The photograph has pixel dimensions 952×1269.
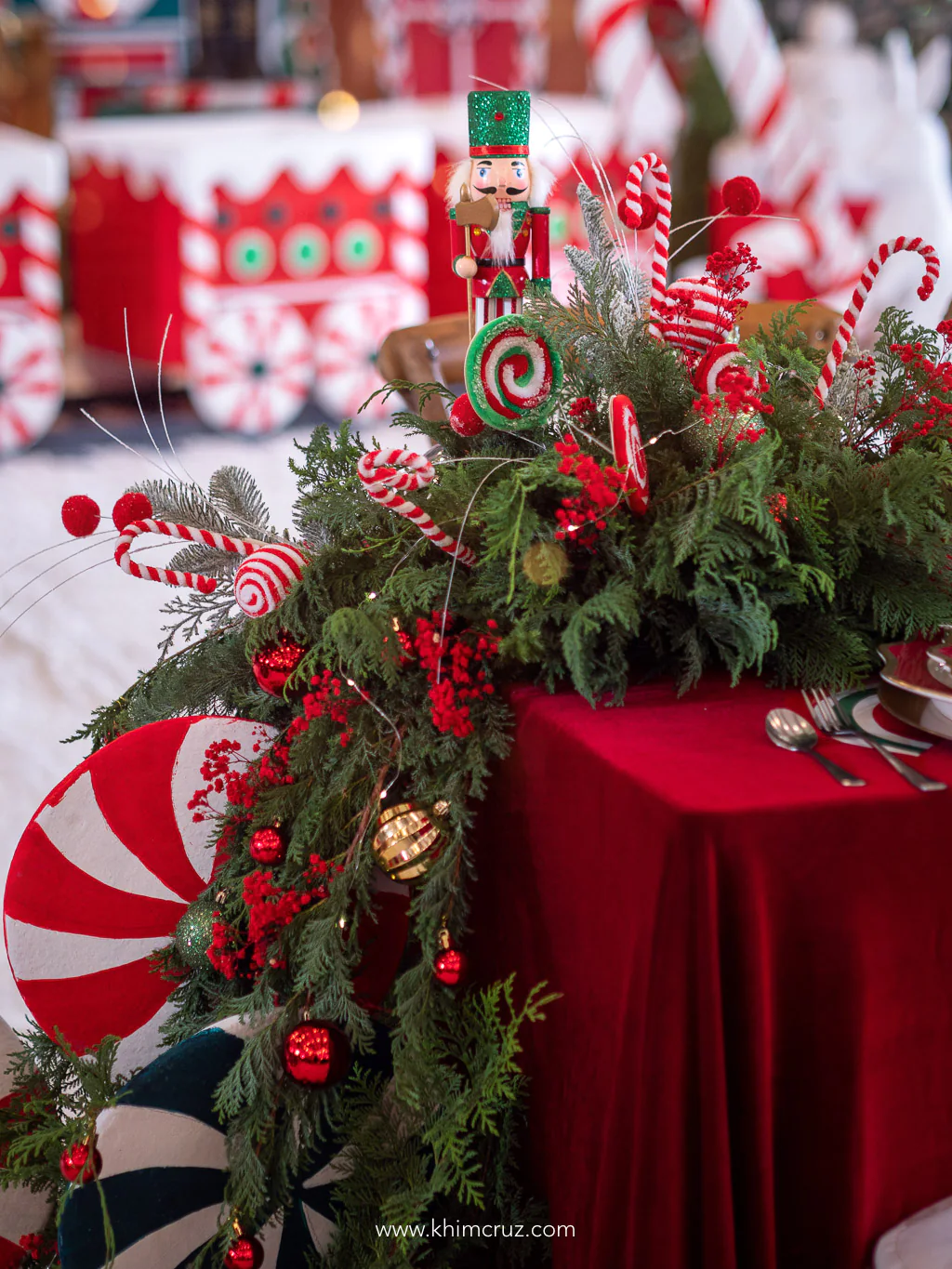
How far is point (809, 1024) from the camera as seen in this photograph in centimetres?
91

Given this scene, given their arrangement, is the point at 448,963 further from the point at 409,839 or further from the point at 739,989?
the point at 739,989

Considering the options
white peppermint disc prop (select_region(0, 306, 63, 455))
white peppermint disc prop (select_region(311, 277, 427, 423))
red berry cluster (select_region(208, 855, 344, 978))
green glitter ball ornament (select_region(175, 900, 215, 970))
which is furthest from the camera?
white peppermint disc prop (select_region(311, 277, 427, 423))

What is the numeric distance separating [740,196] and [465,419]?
33cm

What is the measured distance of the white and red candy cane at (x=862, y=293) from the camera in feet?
3.82

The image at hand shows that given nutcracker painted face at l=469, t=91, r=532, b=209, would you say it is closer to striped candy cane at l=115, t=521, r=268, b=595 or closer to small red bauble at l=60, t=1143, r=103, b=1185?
striped candy cane at l=115, t=521, r=268, b=595

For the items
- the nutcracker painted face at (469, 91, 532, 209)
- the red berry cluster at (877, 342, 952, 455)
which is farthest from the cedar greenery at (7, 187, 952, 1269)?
the nutcracker painted face at (469, 91, 532, 209)

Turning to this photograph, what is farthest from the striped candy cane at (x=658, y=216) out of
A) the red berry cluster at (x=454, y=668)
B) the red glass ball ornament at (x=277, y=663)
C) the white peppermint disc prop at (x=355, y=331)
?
the white peppermint disc prop at (x=355, y=331)

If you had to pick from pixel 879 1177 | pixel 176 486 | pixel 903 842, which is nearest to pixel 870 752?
pixel 903 842

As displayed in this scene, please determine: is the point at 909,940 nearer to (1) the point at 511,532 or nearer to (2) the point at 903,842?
(2) the point at 903,842

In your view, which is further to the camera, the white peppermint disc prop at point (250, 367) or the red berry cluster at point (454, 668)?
the white peppermint disc prop at point (250, 367)

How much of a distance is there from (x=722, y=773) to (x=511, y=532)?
26 centimetres

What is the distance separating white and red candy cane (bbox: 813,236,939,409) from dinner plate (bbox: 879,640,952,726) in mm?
272

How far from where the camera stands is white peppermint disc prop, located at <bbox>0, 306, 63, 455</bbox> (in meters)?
3.96

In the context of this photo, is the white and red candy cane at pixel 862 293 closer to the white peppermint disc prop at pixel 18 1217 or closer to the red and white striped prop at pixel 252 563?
the red and white striped prop at pixel 252 563
